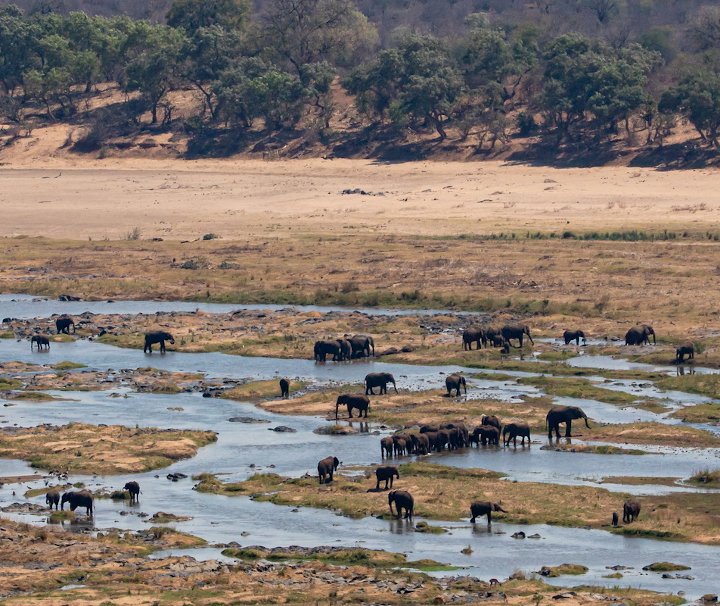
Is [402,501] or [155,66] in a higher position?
[155,66]

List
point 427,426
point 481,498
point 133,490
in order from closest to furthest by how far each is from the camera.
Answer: point 481,498
point 133,490
point 427,426

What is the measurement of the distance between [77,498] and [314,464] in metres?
6.61

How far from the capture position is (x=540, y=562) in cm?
2867

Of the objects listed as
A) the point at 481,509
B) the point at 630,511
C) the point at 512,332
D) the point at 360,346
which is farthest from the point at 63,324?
the point at 630,511

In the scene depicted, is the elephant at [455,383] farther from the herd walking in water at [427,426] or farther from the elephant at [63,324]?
the elephant at [63,324]

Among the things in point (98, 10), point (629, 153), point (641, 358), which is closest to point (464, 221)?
point (629, 153)

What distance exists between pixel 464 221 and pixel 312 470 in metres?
42.9

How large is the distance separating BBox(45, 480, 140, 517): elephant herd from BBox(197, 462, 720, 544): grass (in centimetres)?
173

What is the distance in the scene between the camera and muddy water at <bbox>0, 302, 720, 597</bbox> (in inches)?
1153

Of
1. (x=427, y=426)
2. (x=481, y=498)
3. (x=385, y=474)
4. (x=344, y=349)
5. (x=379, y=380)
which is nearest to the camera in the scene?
(x=481, y=498)

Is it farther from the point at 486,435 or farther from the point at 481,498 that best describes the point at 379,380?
the point at 481,498

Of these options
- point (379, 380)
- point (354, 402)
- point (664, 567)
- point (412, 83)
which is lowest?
point (664, 567)

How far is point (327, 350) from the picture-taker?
5016 centimetres

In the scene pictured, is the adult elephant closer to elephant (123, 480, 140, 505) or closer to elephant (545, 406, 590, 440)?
elephant (545, 406, 590, 440)
